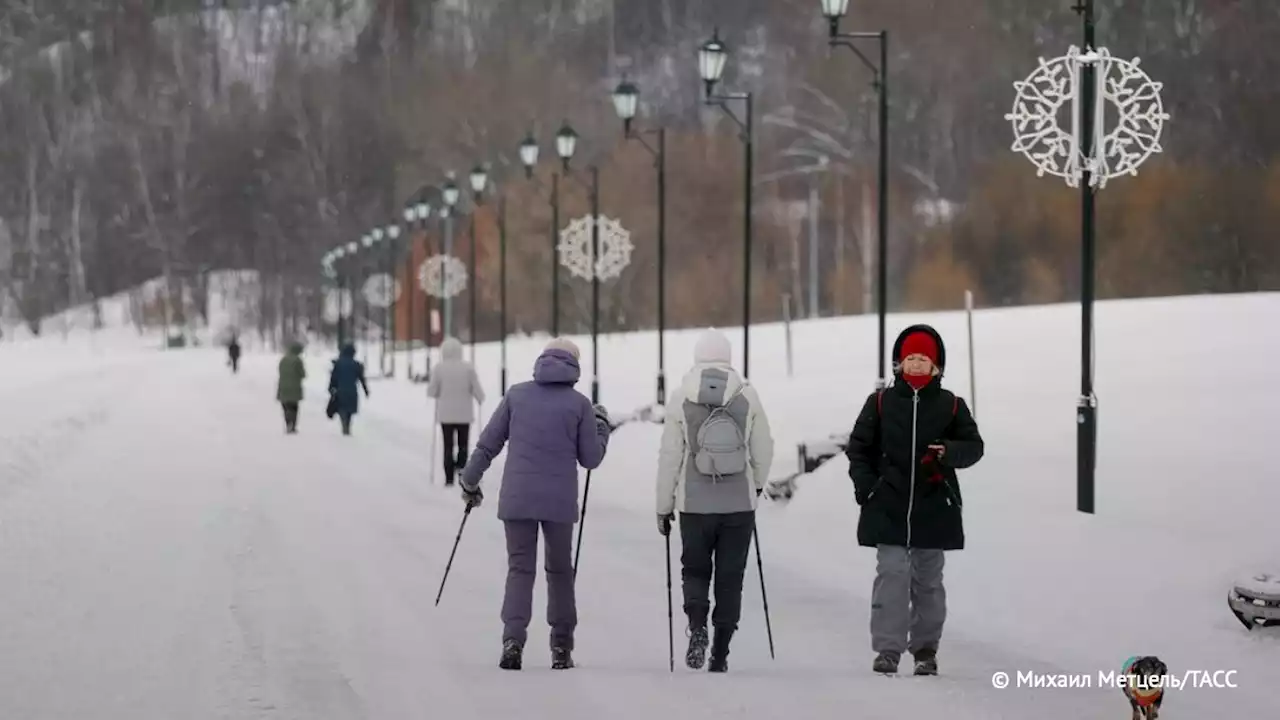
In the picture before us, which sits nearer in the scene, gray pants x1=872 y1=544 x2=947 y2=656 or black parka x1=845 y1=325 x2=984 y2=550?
black parka x1=845 y1=325 x2=984 y2=550

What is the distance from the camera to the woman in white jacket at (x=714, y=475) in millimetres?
9047

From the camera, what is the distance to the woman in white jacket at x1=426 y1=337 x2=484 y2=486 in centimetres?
2072

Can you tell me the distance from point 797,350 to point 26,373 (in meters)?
37.6

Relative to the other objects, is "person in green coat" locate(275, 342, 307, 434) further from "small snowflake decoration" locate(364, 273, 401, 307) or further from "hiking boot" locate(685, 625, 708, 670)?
"small snowflake decoration" locate(364, 273, 401, 307)

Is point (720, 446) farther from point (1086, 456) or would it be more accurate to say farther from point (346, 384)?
point (346, 384)

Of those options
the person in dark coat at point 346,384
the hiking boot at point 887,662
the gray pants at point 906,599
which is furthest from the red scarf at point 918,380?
the person in dark coat at point 346,384

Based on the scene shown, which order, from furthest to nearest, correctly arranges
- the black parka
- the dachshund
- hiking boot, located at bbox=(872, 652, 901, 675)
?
hiking boot, located at bbox=(872, 652, 901, 675), the black parka, the dachshund

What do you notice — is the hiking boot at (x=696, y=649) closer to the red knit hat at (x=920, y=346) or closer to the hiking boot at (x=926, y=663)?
the hiking boot at (x=926, y=663)

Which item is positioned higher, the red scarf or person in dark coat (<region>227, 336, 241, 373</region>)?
the red scarf

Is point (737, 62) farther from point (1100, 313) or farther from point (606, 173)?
point (1100, 313)

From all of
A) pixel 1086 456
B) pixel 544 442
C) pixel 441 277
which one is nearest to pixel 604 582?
pixel 544 442

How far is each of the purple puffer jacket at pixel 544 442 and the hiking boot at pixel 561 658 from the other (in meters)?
0.62

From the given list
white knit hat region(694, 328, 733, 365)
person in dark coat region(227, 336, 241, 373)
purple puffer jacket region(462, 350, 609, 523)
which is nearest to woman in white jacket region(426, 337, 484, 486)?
purple puffer jacket region(462, 350, 609, 523)

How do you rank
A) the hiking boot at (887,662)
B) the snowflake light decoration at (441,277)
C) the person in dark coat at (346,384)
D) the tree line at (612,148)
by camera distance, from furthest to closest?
the tree line at (612,148) < the snowflake light decoration at (441,277) < the person in dark coat at (346,384) < the hiking boot at (887,662)
